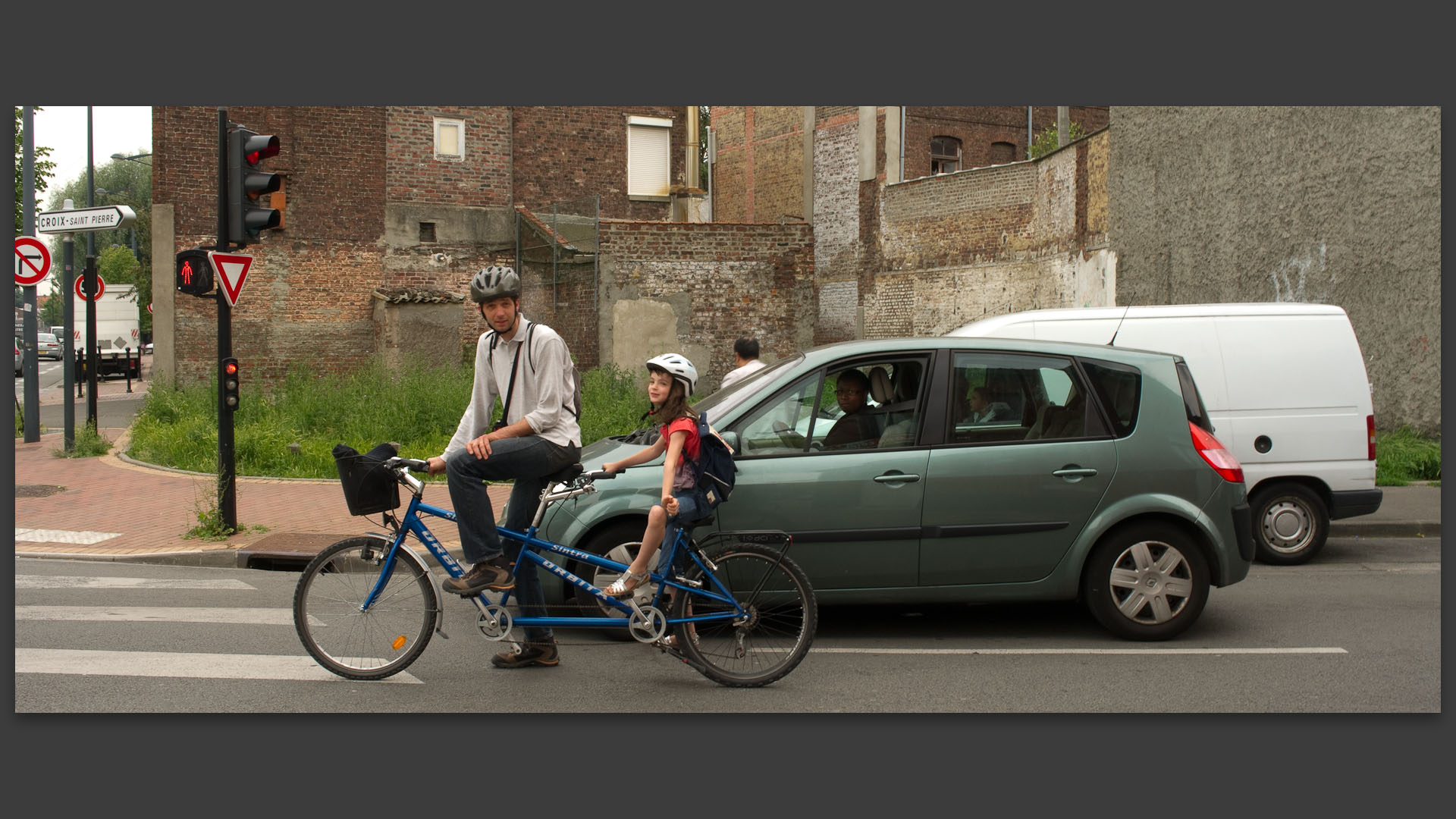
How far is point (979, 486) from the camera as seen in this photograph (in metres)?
6.28

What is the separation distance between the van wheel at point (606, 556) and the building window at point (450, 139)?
22.2 meters

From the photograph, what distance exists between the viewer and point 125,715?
16.9 feet

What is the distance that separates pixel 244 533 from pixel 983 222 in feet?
52.3

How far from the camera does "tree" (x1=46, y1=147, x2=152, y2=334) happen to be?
188 ft

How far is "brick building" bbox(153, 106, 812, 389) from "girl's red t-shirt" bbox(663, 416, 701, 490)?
18.4 meters

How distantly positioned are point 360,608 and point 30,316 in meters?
15.4

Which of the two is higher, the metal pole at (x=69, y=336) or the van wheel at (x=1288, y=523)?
the metal pole at (x=69, y=336)

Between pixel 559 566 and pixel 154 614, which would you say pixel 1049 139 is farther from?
pixel 559 566

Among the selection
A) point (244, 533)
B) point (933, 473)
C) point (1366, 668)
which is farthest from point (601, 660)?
point (244, 533)

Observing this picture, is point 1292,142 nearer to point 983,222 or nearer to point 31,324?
point 983,222

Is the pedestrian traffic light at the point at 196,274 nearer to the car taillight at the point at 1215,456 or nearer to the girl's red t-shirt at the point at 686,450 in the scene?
the girl's red t-shirt at the point at 686,450

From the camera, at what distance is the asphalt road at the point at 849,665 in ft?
17.6

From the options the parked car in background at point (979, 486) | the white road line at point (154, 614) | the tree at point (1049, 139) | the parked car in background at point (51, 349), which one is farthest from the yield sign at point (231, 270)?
the parked car in background at point (51, 349)

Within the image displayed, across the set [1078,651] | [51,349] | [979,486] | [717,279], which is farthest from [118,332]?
[1078,651]
